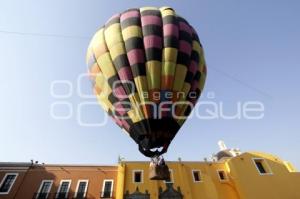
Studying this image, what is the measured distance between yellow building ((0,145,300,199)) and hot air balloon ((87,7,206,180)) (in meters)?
13.1

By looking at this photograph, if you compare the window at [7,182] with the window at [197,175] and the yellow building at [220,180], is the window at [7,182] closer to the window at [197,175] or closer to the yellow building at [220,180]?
the yellow building at [220,180]

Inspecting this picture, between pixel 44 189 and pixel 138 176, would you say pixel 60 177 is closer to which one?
pixel 44 189

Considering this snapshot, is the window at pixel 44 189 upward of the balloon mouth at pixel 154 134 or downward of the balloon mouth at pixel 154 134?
upward

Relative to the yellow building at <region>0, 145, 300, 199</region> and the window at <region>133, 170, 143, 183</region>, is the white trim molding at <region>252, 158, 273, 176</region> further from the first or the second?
the window at <region>133, 170, 143, 183</region>

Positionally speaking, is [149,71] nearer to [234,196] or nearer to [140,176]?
[140,176]

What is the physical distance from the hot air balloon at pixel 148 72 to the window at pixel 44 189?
14356 millimetres

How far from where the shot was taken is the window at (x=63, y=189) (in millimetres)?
19591

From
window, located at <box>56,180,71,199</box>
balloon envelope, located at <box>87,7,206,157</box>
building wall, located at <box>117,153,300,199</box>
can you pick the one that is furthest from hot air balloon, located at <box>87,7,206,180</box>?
window, located at <box>56,180,71,199</box>

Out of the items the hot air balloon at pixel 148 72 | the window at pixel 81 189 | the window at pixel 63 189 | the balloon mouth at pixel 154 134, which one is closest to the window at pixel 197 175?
the window at pixel 81 189

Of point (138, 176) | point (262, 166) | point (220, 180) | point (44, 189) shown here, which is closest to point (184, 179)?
point (220, 180)

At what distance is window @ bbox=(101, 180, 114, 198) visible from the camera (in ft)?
A: 65.6

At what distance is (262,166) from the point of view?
76.2 ft

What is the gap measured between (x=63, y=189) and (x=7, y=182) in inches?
211

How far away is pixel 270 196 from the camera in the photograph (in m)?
20.4
